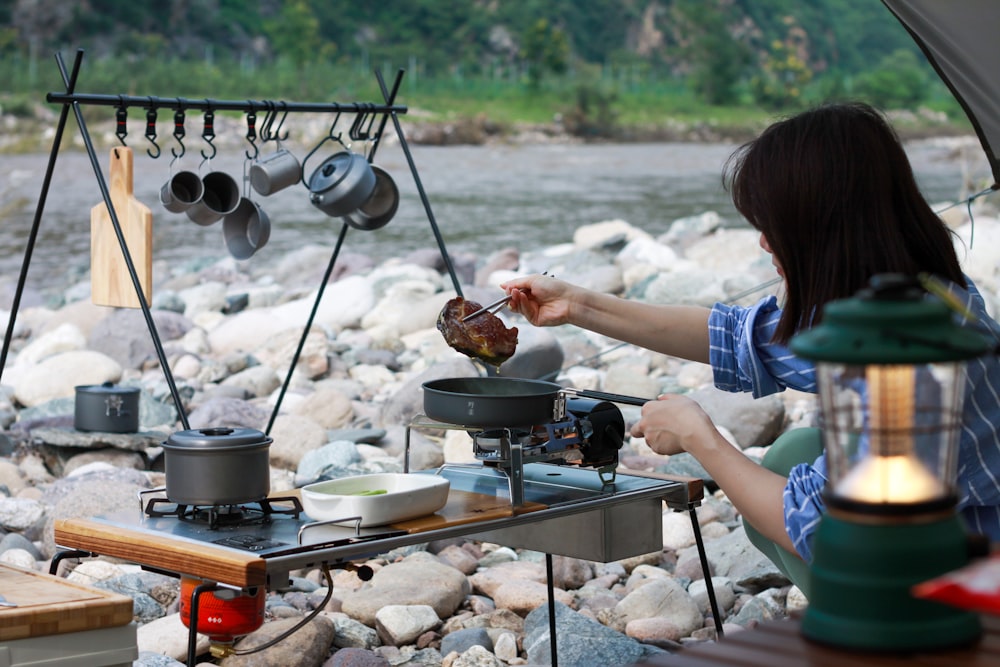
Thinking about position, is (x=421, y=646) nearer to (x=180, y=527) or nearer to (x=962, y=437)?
(x=180, y=527)

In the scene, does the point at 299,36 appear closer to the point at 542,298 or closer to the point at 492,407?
the point at 542,298

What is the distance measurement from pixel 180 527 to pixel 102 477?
8.31 ft

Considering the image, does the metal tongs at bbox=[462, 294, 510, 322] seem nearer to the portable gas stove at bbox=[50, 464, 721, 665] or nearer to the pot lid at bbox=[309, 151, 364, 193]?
the portable gas stove at bbox=[50, 464, 721, 665]

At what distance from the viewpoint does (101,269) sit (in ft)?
10.2

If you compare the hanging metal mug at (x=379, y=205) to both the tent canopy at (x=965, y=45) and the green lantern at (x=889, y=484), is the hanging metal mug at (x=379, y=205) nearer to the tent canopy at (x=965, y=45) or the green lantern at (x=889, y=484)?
the tent canopy at (x=965, y=45)

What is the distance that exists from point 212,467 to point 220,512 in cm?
15

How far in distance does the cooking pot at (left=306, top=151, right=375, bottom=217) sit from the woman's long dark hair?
4.73 ft

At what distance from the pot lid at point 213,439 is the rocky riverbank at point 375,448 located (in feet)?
2.95

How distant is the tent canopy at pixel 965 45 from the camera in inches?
119

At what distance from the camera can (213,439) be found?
1946mm

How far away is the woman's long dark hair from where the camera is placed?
1873 millimetres

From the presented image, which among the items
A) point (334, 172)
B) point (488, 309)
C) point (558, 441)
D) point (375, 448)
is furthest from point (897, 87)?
point (558, 441)

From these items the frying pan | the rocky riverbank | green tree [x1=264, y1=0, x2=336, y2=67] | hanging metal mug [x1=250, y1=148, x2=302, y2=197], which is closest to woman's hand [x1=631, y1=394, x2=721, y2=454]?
the frying pan

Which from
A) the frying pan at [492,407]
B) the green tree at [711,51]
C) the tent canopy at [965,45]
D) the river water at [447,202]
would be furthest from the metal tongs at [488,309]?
the green tree at [711,51]
